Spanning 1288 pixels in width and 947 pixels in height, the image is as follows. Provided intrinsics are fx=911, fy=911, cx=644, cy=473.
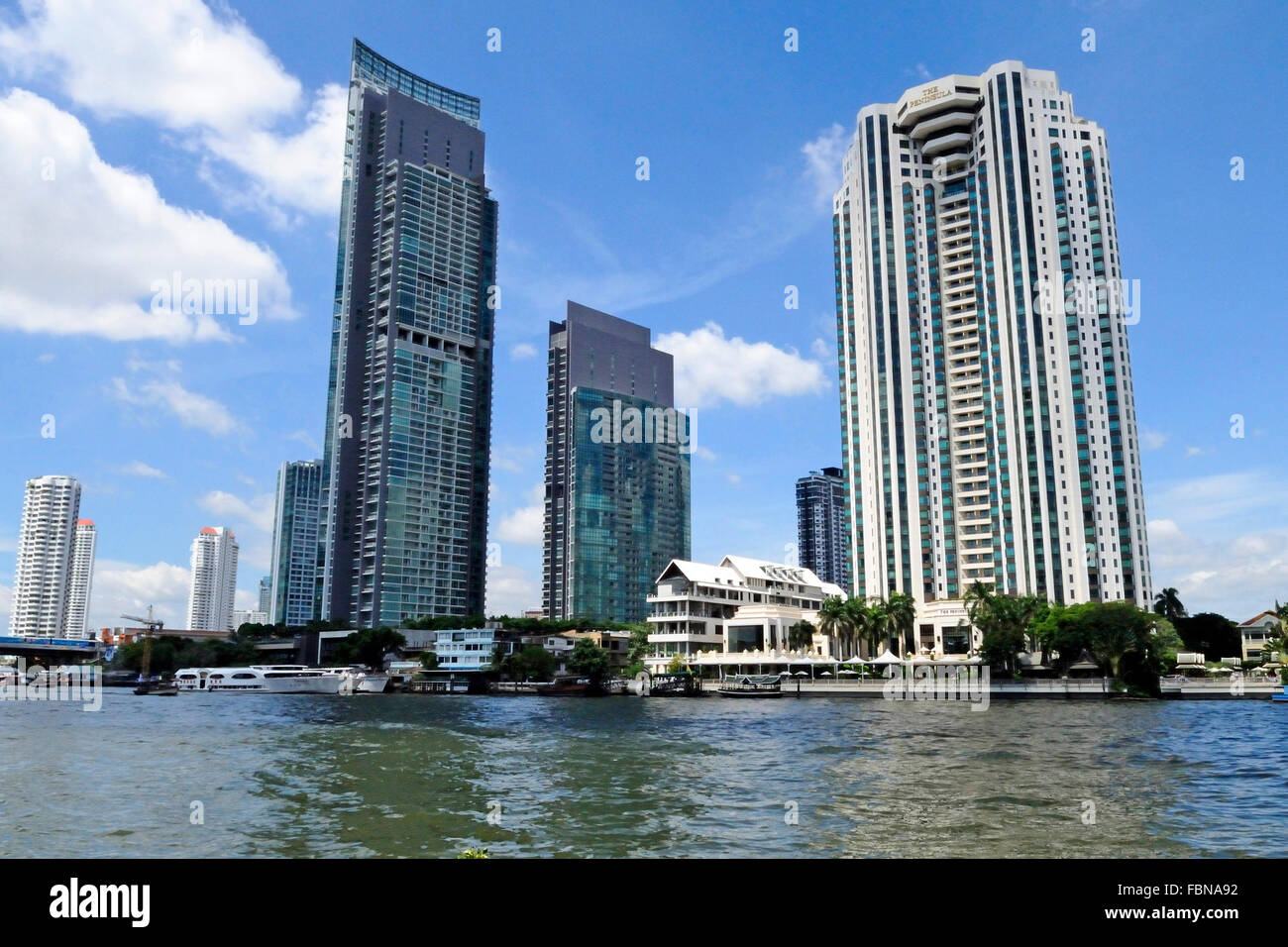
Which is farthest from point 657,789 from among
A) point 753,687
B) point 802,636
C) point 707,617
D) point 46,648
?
point 46,648

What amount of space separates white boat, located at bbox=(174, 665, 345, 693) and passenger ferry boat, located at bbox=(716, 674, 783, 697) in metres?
71.2

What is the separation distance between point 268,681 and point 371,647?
Answer: 25248 millimetres

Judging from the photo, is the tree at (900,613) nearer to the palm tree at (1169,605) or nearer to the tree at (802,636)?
the tree at (802,636)

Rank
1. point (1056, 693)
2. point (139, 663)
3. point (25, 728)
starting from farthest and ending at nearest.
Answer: point (139, 663) < point (1056, 693) < point (25, 728)

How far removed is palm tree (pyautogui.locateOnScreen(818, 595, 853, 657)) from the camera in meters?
141

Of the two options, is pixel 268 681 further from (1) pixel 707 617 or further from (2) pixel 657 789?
(2) pixel 657 789

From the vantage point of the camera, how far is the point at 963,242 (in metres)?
169

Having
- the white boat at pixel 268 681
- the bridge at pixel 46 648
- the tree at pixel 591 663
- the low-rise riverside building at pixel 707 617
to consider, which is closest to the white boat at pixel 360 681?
the white boat at pixel 268 681

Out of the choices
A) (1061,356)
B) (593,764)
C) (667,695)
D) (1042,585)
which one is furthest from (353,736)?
(1061,356)

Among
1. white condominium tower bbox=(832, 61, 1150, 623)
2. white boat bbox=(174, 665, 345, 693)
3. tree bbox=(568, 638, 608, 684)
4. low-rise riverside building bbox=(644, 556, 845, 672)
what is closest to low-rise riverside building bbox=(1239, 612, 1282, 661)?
white condominium tower bbox=(832, 61, 1150, 623)

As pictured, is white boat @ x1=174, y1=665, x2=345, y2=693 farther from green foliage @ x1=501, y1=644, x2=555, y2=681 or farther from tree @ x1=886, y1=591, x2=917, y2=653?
tree @ x1=886, y1=591, x2=917, y2=653
